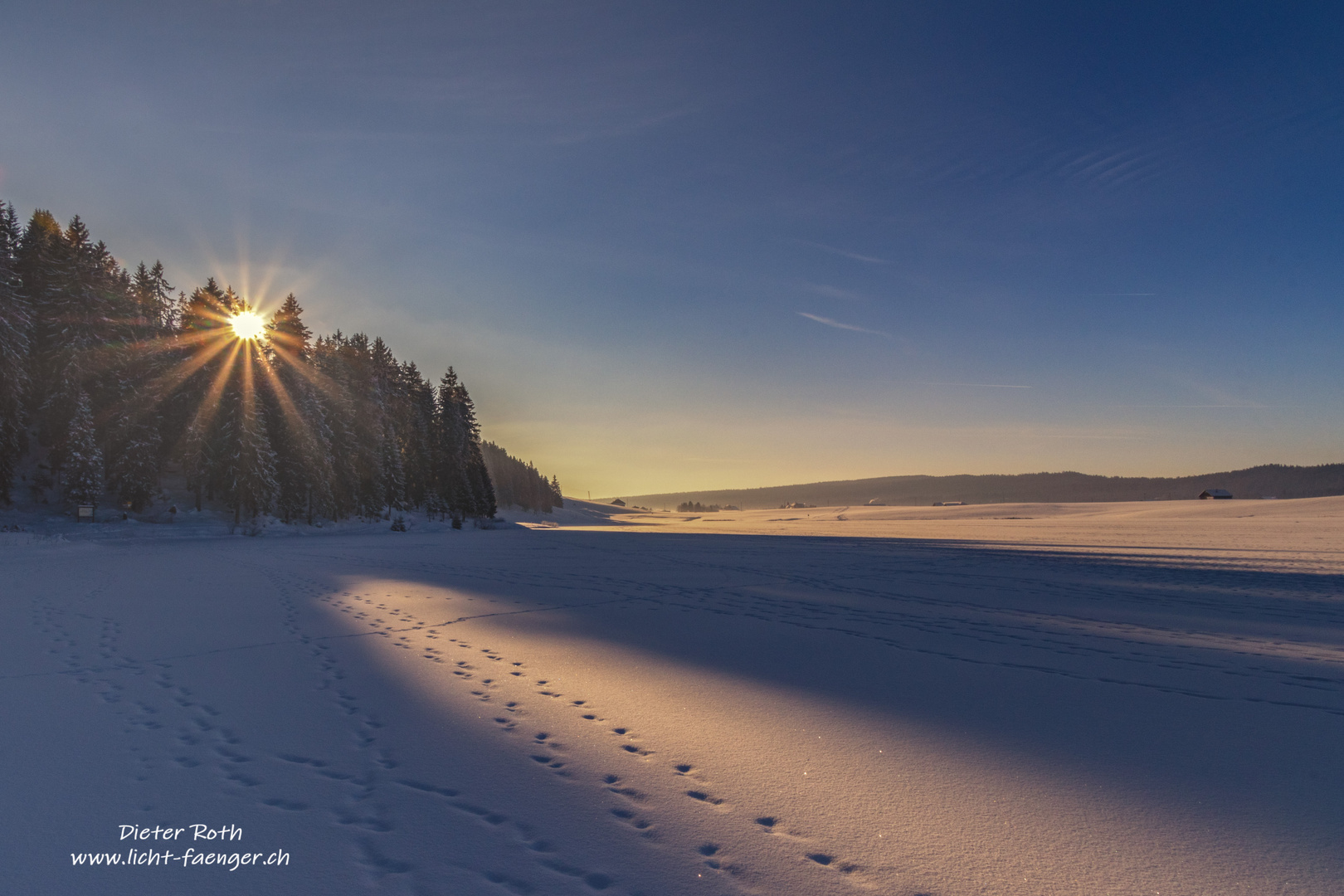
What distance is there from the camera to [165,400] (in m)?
36.4

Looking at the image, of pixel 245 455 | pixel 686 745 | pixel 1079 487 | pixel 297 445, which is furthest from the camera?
pixel 1079 487

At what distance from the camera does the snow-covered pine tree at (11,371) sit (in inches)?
1062

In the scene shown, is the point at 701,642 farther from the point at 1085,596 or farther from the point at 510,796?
the point at 1085,596

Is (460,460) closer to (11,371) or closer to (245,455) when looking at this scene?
(245,455)

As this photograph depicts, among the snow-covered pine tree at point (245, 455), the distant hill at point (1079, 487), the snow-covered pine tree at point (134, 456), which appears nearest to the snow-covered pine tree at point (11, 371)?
the snow-covered pine tree at point (134, 456)

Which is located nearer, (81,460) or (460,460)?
(81,460)

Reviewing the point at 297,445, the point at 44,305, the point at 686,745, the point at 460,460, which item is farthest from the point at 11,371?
the point at 686,745

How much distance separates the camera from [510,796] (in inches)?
119

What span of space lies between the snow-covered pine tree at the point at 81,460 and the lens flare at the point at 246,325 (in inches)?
398

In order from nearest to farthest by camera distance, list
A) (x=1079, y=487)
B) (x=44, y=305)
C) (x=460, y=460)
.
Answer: (x=44, y=305)
(x=460, y=460)
(x=1079, y=487)

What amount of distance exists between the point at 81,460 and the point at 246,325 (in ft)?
43.3

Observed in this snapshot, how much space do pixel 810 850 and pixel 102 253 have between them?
184 ft

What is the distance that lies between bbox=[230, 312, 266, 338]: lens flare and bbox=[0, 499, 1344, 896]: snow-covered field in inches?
1379

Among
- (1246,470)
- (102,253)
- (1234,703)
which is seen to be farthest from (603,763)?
(1246,470)
